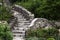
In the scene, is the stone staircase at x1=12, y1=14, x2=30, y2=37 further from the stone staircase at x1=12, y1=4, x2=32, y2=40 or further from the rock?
the rock

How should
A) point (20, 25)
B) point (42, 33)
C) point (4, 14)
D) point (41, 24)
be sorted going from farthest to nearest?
1. point (20, 25)
2. point (4, 14)
3. point (41, 24)
4. point (42, 33)

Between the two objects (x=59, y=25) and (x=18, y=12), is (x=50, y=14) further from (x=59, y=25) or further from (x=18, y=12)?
(x=18, y=12)

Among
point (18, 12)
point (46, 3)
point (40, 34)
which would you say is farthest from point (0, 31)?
point (18, 12)

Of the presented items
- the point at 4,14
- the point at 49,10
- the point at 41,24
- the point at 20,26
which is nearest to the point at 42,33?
the point at 41,24

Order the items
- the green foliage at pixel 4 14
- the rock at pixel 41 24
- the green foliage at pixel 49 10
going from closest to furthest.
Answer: the rock at pixel 41 24 < the green foliage at pixel 4 14 < the green foliage at pixel 49 10

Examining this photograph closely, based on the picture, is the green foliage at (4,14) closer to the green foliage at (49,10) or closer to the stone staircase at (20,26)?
the stone staircase at (20,26)

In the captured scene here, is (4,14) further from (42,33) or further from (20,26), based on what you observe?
(42,33)

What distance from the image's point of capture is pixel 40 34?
1814 cm

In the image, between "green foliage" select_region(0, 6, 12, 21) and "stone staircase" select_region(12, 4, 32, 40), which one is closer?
"stone staircase" select_region(12, 4, 32, 40)

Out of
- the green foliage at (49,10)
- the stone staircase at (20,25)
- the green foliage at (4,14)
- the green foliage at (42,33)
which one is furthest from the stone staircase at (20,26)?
the green foliage at (49,10)

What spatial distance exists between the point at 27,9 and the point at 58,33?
6358 millimetres

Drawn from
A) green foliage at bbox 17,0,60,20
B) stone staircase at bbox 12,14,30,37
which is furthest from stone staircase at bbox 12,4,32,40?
green foliage at bbox 17,0,60,20

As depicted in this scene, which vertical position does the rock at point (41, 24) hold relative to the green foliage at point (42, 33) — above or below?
above

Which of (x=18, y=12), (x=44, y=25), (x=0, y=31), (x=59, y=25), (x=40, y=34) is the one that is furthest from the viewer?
(x=18, y=12)
